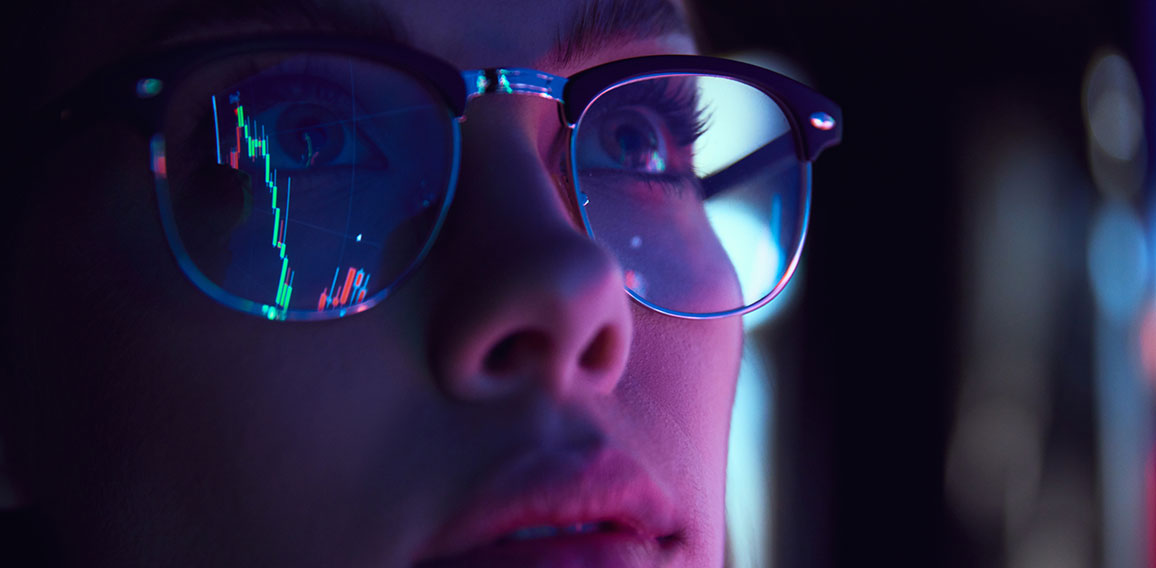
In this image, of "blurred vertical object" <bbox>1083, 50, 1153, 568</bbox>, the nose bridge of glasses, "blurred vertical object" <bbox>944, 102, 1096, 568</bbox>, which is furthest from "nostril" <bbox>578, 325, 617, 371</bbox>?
"blurred vertical object" <bbox>1083, 50, 1153, 568</bbox>

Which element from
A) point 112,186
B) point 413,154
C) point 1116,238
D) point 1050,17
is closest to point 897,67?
point 1050,17

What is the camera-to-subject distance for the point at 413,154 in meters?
0.71

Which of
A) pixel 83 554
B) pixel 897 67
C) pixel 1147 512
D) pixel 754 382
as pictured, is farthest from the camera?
pixel 1147 512

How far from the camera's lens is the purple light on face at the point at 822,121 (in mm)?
965

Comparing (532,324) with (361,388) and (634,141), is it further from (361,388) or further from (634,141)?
(634,141)

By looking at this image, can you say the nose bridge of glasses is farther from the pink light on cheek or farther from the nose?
the pink light on cheek

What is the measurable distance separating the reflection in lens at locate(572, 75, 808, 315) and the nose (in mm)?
115

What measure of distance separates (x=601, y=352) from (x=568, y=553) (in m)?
0.17

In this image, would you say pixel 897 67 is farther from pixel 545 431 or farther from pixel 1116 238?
pixel 545 431

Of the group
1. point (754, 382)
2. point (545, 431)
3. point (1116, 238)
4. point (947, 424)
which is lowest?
point (545, 431)

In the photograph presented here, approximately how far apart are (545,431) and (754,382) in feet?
3.29

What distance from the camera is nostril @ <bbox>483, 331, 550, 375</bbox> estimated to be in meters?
0.65

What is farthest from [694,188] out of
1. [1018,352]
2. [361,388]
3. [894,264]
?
[1018,352]

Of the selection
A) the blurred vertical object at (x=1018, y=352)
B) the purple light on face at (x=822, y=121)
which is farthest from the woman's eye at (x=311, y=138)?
the blurred vertical object at (x=1018, y=352)
